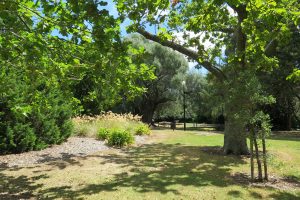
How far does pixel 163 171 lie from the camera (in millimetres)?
11008

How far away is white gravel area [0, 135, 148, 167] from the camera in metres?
12.1

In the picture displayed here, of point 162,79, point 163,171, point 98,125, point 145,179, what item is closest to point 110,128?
point 98,125

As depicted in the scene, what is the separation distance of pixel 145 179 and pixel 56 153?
5731mm

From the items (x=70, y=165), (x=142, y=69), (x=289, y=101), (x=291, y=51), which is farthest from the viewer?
(x=289, y=101)

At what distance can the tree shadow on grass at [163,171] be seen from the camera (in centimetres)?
874

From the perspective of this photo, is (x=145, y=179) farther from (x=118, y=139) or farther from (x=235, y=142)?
(x=118, y=139)

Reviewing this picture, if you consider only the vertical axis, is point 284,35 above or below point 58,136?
above

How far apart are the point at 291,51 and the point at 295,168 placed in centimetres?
2023

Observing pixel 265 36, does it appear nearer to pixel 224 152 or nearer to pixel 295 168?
pixel 295 168

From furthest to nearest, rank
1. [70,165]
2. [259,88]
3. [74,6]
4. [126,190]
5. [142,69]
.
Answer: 1. [70,165]
2. [259,88]
3. [126,190]
4. [142,69]
5. [74,6]

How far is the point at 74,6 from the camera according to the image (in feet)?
16.4

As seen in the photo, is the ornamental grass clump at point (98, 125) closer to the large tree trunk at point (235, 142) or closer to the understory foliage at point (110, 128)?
the understory foliage at point (110, 128)

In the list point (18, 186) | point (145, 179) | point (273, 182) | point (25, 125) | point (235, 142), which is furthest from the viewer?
point (235, 142)

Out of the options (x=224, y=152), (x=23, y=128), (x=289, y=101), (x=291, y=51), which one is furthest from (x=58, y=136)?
(x=289, y=101)
